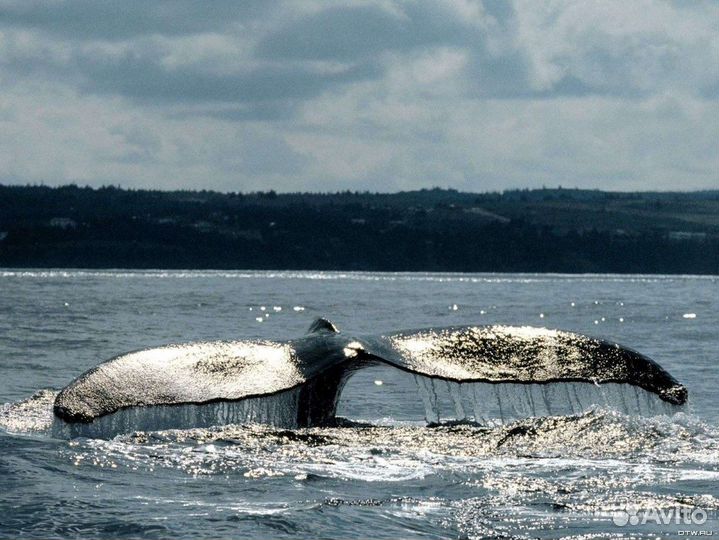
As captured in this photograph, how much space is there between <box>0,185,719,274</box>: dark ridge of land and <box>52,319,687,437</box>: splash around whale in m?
107

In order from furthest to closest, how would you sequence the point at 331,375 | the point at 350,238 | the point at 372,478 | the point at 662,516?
the point at 350,238
the point at 331,375
the point at 372,478
the point at 662,516

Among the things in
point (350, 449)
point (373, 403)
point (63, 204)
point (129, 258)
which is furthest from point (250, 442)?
point (63, 204)

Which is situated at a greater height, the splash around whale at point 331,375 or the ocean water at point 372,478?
the splash around whale at point 331,375

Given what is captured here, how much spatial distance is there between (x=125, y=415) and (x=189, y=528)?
207 centimetres

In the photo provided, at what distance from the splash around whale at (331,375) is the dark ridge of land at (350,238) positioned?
10728 centimetres

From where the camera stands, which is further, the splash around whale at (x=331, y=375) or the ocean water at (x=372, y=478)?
the splash around whale at (x=331, y=375)

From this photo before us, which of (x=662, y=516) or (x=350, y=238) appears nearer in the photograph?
(x=662, y=516)

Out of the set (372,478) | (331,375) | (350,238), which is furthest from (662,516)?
(350,238)

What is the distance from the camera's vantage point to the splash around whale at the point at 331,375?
10.4 metres

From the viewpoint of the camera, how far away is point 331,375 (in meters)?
11.5

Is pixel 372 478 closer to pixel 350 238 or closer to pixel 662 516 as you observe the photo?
pixel 662 516

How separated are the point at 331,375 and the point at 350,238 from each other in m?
116

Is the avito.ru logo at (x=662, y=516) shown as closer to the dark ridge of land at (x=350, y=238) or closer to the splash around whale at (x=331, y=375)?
the splash around whale at (x=331, y=375)

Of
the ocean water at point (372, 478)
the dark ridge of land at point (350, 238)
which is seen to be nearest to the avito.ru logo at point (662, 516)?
the ocean water at point (372, 478)
